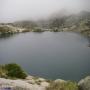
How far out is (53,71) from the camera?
50.5 m

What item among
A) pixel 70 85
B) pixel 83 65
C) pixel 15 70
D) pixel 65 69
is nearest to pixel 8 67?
pixel 15 70

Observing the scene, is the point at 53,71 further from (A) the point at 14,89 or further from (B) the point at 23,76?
(A) the point at 14,89

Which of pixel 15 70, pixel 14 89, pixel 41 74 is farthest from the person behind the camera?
pixel 41 74

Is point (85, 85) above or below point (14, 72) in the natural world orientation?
above

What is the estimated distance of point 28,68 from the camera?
54.3 metres

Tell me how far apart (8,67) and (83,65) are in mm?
30711

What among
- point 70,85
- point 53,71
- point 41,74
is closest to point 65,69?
point 53,71

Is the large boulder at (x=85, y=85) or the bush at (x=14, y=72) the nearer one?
the large boulder at (x=85, y=85)

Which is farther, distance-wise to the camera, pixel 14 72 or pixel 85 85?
pixel 14 72

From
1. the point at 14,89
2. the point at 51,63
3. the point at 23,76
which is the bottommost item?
the point at 51,63

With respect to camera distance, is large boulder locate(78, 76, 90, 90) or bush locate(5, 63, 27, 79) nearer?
large boulder locate(78, 76, 90, 90)

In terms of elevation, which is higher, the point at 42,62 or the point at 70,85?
the point at 70,85

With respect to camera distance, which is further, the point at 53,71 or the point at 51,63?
the point at 51,63

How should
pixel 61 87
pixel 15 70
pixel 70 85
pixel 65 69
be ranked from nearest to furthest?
pixel 61 87 < pixel 70 85 < pixel 15 70 < pixel 65 69
